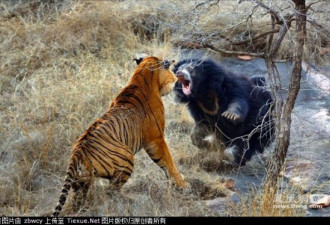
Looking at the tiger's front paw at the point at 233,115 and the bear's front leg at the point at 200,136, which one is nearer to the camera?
the tiger's front paw at the point at 233,115

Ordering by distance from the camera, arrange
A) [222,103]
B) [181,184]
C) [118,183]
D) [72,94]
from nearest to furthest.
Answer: [118,183] < [181,184] < [222,103] < [72,94]

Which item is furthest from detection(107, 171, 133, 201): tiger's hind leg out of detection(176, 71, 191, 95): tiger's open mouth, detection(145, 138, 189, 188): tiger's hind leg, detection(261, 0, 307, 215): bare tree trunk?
detection(176, 71, 191, 95): tiger's open mouth

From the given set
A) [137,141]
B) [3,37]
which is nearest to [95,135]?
[137,141]

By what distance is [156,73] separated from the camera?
567 cm

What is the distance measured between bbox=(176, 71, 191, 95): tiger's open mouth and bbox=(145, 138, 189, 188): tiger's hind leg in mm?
1031

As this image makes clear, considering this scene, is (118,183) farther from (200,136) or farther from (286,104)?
(200,136)

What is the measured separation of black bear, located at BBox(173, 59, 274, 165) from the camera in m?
6.46

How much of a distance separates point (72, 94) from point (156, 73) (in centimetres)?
196

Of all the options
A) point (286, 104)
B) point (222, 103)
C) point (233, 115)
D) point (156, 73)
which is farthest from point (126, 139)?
point (222, 103)

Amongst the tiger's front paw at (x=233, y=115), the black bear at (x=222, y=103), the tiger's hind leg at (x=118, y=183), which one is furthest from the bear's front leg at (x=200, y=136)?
the tiger's hind leg at (x=118, y=183)

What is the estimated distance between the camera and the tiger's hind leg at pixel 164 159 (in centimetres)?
546

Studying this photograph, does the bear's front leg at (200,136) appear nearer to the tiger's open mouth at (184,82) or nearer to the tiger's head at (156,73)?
the tiger's open mouth at (184,82)

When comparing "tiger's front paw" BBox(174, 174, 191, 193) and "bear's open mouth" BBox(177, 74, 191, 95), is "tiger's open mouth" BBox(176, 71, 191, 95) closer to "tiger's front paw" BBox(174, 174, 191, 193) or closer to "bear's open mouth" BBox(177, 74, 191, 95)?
"bear's open mouth" BBox(177, 74, 191, 95)

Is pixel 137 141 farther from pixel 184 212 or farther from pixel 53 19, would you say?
pixel 53 19
